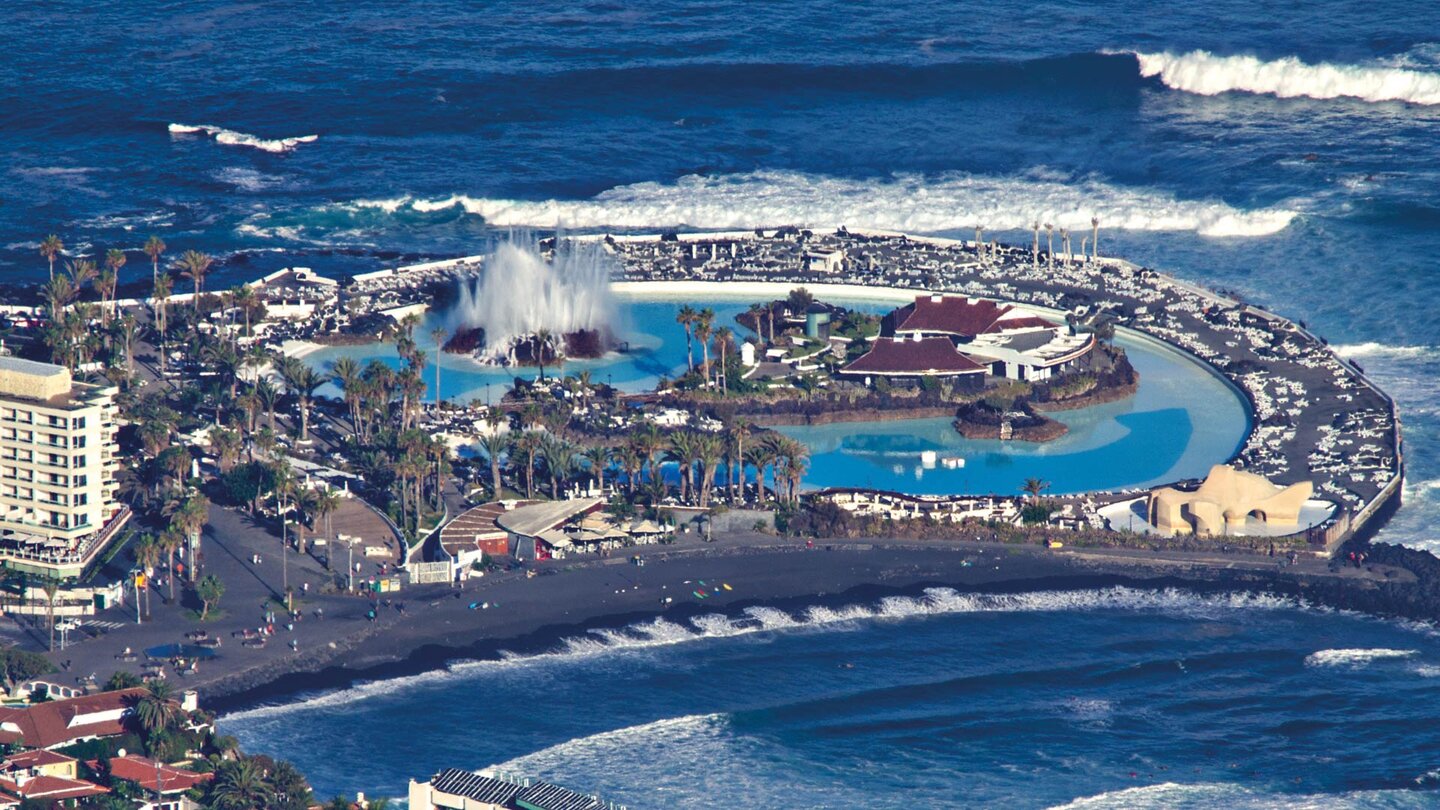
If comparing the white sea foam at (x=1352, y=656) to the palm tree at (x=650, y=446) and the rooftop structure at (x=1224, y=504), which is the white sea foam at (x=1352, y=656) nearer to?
the rooftop structure at (x=1224, y=504)

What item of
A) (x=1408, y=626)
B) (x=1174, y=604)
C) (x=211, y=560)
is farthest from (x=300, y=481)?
(x=1408, y=626)

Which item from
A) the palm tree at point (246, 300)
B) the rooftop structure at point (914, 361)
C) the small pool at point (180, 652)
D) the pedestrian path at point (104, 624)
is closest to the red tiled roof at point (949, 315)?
the rooftop structure at point (914, 361)

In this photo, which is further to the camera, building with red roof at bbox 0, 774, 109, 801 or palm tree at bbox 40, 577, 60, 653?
palm tree at bbox 40, 577, 60, 653

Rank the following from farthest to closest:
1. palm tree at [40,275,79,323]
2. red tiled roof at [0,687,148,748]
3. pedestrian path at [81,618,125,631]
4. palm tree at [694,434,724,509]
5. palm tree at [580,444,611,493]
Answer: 1. palm tree at [40,275,79,323]
2. palm tree at [580,444,611,493]
3. palm tree at [694,434,724,509]
4. pedestrian path at [81,618,125,631]
5. red tiled roof at [0,687,148,748]

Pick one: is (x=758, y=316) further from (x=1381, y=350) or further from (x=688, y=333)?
(x=1381, y=350)

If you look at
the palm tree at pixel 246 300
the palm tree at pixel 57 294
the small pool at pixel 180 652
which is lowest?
the small pool at pixel 180 652

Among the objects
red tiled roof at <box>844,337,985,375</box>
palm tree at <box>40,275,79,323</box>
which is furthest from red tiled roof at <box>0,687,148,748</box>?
red tiled roof at <box>844,337,985,375</box>

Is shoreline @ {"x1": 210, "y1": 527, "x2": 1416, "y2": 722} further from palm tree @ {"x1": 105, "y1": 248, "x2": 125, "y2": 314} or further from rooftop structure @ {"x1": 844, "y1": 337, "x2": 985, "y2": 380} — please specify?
palm tree @ {"x1": 105, "y1": 248, "x2": 125, "y2": 314}

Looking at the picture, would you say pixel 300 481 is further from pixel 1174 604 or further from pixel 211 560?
→ pixel 1174 604
